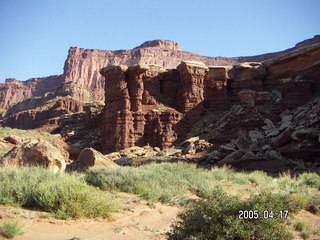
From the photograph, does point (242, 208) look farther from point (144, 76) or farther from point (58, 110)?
point (58, 110)

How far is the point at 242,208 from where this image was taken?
555cm

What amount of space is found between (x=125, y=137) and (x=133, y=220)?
63.7ft

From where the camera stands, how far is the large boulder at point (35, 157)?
10383 mm

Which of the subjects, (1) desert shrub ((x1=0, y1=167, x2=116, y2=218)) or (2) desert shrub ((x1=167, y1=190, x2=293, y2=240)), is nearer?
(2) desert shrub ((x1=167, y1=190, x2=293, y2=240))

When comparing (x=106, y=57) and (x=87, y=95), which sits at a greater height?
(x=106, y=57)

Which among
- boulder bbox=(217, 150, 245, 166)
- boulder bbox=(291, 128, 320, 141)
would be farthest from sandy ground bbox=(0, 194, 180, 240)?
boulder bbox=(291, 128, 320, 141)

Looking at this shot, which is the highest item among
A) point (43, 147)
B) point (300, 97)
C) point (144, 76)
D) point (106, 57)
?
point (106, 57)

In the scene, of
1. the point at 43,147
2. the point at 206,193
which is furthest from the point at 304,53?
the point at 43,147

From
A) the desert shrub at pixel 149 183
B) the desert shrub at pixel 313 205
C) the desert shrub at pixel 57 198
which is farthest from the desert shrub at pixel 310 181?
the desert shrub at pixel 57 198

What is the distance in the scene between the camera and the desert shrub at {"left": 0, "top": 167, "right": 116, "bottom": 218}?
21.6 ft

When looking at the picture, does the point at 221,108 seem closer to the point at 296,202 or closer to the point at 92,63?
the point at 296,202

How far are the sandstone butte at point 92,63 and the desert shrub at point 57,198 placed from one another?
11517 cm

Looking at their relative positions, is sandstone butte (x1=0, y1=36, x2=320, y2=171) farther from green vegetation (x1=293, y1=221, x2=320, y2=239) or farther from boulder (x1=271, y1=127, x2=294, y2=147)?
green vegetation (x1=293, y1=221, x2=320, y2=239)

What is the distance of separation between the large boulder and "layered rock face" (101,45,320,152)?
15.2 meters
